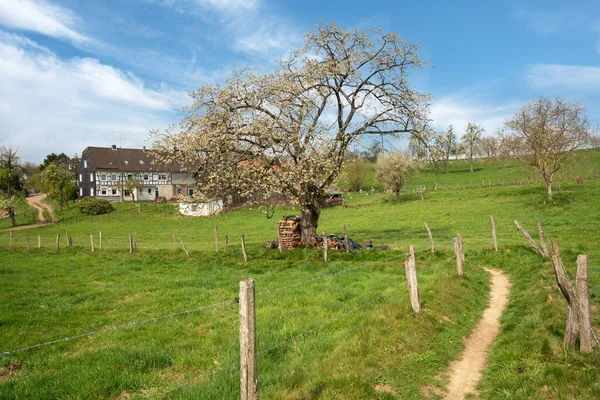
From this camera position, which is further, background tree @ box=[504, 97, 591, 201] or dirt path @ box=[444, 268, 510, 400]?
background tree @ box=[504, 97, 591, 201]

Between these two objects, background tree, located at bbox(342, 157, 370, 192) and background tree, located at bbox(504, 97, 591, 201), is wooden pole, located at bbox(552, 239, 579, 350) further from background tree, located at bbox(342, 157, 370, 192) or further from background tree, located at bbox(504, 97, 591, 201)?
background tree, located at bbox(342, 157, 370, 192)

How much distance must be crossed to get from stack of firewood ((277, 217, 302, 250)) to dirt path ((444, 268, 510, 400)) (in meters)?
13.9

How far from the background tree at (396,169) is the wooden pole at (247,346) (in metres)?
56.6

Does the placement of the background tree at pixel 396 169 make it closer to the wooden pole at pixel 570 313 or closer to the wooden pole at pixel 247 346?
the wooden pole at pixel 570 313

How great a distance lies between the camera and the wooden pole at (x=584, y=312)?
7.12 meters

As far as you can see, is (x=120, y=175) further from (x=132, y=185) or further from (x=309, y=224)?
(x=309, y=224)

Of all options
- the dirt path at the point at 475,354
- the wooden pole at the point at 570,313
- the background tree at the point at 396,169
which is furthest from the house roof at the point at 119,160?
the wooden pole at the point at 570,313

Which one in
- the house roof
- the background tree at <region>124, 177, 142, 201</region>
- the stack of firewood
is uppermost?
the house roof

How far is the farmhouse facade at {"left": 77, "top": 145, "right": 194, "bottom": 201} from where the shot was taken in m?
89.9

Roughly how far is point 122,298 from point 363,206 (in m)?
48.7

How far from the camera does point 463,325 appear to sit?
10320 mm

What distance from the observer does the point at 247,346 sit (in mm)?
5574

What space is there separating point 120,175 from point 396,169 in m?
64.6

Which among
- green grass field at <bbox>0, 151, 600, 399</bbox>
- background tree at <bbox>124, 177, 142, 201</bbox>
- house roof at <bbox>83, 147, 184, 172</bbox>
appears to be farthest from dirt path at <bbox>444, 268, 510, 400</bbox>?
house roof at <bbox>83, 147, 184, 172</bbox>
